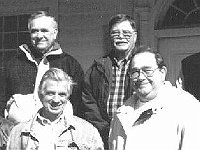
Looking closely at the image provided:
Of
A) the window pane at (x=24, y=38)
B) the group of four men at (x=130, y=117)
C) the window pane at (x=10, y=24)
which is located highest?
the window pane at (x=10, y=24)

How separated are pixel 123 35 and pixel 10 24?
4467 mm

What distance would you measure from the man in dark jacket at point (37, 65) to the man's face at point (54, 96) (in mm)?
871

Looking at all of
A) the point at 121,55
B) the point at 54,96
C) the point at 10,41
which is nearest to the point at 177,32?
the point at 10,41

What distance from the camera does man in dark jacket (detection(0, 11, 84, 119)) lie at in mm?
5262

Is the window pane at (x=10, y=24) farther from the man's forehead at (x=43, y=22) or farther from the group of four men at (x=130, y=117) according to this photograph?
the group of four men at (x=130, y=117)

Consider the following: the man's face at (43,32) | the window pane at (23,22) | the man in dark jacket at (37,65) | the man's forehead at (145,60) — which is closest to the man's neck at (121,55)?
the man in dark jacket at (37,65)

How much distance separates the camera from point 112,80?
211 inches

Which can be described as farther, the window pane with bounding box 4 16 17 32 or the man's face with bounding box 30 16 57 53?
the window pane with bounding box 4 16 17 32

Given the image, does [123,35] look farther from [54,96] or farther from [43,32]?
[54,96]

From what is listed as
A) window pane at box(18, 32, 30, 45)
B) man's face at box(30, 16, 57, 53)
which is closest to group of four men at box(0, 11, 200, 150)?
man's face at box(30, 16, 57, 53)

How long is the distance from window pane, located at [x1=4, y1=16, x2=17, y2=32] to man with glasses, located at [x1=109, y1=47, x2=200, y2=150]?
5052mm

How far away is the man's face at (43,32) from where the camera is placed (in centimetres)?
522

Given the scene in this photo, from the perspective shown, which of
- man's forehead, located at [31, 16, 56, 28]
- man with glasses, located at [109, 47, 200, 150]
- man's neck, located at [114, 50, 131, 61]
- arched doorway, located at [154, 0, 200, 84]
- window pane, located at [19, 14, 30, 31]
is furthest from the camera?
window pane, located at [19, 14, 30, 31]

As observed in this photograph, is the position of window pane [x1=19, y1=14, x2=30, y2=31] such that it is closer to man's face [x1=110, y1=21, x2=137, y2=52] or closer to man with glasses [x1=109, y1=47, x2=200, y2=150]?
man's face [x1=110, y1=21, x2=137, y2=52]
